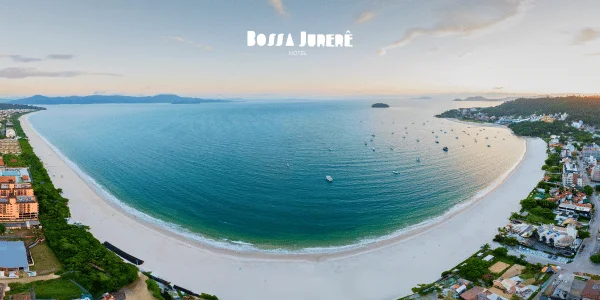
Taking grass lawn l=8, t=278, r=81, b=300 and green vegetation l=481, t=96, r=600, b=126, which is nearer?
grass lawn l=8, t=278, r=81, b=300

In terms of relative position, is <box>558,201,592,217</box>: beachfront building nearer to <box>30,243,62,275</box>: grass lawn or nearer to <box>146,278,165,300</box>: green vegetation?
<box>146,278,165,300</box>: green vegetation

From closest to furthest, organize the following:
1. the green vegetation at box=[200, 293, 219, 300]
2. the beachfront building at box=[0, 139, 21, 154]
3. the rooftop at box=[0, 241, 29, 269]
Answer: the green vegetation at box=[200, 293, 219, 300] → the rooftop at box=[0, 241, 29, 269] → the beachfront building at box=[0, 139, 21, 154]

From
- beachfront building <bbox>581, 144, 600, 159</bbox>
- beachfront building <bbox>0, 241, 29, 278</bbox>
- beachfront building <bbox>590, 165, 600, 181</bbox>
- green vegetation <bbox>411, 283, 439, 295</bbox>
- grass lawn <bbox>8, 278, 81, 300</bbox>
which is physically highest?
beachfront building <bbox>581, 144, 600, 159</bbox>

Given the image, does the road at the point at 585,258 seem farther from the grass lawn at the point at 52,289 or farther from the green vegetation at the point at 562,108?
the green vegetation at the point at 562,108

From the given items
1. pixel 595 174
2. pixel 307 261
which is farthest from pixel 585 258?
pixel 595 174

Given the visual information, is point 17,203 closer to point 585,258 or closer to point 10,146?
point 10,146

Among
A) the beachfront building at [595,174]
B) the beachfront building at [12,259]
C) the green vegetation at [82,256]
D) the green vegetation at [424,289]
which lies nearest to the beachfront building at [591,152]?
the beachfront building at [595,174]

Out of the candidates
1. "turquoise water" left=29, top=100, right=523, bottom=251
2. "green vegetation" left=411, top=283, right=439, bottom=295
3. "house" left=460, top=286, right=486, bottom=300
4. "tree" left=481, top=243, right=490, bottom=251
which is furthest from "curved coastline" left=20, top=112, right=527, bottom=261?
"house" left=460, top=286, right=486, bottom=300
